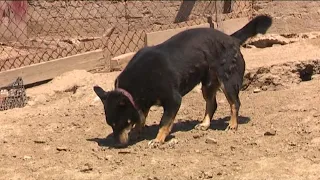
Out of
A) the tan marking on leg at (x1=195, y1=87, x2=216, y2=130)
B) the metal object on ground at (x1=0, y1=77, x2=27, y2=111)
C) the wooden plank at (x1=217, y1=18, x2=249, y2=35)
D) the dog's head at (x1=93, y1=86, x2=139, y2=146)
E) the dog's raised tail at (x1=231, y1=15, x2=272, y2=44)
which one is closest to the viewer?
the dog's head at (x1=93, y1=86, x2=139, y2=146)

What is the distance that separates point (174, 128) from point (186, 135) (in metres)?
0.37

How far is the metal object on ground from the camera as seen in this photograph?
722cm

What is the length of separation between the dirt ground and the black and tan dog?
0.23 m

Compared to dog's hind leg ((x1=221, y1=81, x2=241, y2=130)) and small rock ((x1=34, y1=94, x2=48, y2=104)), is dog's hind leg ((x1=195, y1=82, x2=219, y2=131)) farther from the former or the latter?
small rock ((x1=34, y1=94, x2=48, y2=104))

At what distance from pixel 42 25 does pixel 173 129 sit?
4.06 meters

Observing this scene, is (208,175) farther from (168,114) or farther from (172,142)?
(168,114)

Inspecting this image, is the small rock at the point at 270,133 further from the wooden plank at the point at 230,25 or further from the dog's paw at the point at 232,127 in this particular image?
the wooden plank at the point at 230,25

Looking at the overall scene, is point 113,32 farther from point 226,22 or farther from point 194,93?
point 194,93

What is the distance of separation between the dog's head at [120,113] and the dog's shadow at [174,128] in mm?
130

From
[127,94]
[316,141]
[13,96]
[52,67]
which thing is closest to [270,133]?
[316,141]

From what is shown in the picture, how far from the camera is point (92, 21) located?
9398 millimetres

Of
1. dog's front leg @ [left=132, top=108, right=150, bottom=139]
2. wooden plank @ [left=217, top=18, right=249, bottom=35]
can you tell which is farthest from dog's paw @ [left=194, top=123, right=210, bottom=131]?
wooden plank @ [left=217, top=18, right=249, bottom=35]

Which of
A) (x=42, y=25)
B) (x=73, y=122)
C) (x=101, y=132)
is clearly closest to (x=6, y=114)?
(x=73, y=122)

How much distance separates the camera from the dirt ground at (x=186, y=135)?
4.66 m
